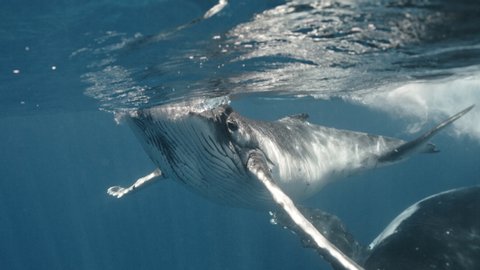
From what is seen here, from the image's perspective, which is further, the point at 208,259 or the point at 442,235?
the point at 208,259

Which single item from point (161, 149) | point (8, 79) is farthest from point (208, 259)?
point (161, 149)

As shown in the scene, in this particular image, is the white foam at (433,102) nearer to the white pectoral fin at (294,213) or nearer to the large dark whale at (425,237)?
the large dark whale at (425,237)

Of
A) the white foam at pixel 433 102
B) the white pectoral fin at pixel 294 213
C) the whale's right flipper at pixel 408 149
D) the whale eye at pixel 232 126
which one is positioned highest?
the whale eye at pixel 232 126

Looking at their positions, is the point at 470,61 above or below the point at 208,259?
above

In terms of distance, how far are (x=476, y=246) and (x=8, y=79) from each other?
604 inches

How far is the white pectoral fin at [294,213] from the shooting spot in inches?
174

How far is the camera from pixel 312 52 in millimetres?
10398

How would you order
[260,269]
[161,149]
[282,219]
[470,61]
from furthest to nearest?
[260,269] → [470,61] → [282,219] → [161,149]

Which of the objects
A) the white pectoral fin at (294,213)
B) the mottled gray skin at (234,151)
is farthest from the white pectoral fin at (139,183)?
the white pectoral fin at (294,213)

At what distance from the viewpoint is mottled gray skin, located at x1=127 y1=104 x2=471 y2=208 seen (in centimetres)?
600

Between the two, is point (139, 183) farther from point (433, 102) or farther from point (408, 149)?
point (433, 102)

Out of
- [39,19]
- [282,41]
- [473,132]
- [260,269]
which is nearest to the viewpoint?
[39,19]

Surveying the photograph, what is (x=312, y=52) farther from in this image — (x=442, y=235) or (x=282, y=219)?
(x=442, y=235)

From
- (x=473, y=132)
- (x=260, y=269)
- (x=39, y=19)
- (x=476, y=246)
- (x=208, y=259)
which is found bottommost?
(x=208, y=259)
